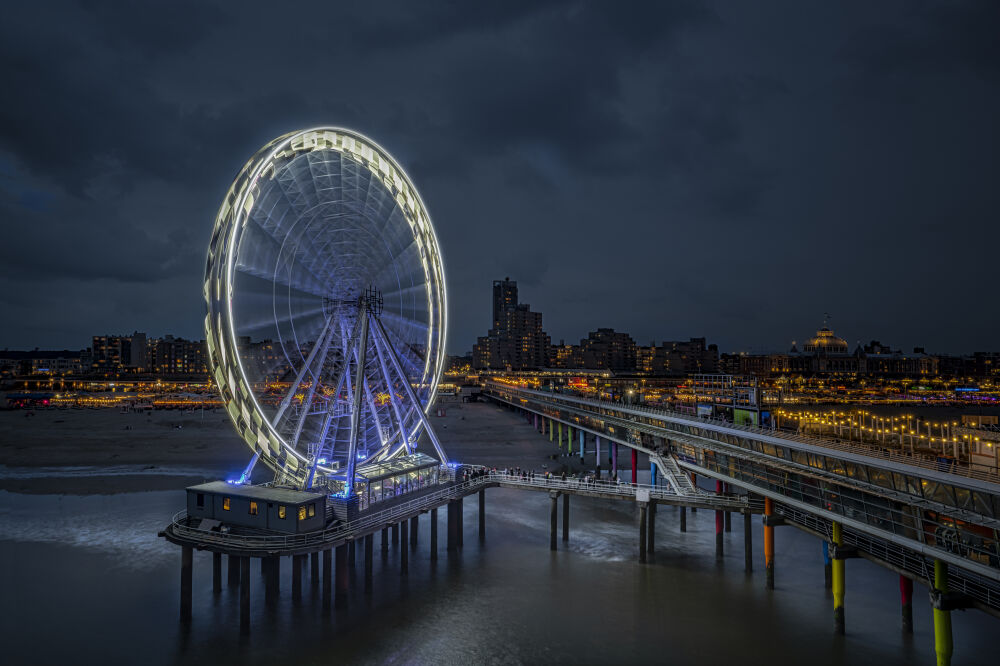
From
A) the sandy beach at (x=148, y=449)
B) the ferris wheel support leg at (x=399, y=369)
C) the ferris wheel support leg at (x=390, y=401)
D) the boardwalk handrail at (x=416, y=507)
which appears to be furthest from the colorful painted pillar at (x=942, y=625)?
the sandy beach at (x=148, y=449)

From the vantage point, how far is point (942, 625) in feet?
66.6

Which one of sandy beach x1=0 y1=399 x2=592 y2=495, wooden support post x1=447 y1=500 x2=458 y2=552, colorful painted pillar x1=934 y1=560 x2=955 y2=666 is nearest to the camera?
colorful painted pillar x1=934 y1=560 x2=955 y2=666

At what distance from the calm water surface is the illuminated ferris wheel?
6.19 m

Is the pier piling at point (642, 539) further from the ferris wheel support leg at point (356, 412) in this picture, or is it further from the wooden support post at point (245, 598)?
the wooden support post at point (245, 598)

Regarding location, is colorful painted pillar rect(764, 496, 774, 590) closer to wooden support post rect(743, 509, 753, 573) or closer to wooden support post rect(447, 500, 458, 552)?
wooden support post rect(743, 509, 753, 573)

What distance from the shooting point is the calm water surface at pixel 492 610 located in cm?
2366

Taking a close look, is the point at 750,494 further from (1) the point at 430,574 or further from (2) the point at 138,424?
(2) the point at 138,424

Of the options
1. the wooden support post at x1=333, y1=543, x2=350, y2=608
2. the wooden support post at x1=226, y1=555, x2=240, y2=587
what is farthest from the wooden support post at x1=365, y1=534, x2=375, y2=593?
the wooden support post at x1=226, y1=555, x2=240, y2=587

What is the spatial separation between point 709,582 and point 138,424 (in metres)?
95.6

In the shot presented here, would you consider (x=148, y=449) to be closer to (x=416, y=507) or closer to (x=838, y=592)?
(x=416, y=507)

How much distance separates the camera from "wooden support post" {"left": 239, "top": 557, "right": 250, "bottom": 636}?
82.4 feet

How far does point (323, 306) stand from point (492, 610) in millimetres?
16482

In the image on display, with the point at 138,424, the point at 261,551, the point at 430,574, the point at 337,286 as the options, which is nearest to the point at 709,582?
the point at 430,574

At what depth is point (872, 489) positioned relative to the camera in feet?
76.9
